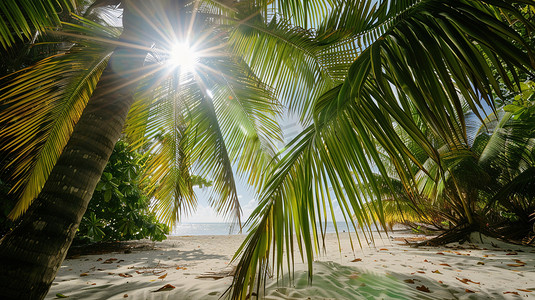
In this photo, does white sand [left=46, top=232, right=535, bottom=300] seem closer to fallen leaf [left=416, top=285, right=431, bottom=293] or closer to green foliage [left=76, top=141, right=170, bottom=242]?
fallen leaf [left=416, top=285, right=431, bottom=293]

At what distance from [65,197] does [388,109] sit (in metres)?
1.95

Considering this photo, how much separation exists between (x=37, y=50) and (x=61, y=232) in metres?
5.27

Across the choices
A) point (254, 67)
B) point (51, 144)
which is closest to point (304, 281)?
point (254, 67)

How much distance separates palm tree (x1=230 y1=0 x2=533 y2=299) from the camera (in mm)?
885

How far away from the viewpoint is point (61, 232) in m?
1.60

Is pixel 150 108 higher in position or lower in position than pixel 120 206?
higher

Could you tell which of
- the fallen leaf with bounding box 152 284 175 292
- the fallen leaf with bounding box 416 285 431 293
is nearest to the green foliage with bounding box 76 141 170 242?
the fallen leaf with bounding box 152 284 175 292

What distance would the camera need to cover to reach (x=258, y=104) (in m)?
3.82

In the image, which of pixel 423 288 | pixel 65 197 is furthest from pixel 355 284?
pixel 65 197

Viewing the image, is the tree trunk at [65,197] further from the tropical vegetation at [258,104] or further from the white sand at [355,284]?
the white sand at [355,284]

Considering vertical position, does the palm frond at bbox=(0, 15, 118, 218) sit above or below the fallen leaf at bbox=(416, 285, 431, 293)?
above

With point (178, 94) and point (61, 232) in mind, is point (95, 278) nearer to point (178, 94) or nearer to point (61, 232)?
point (61, 232)

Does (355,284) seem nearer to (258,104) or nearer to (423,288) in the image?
(423,288)

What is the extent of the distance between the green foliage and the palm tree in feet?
15.0
